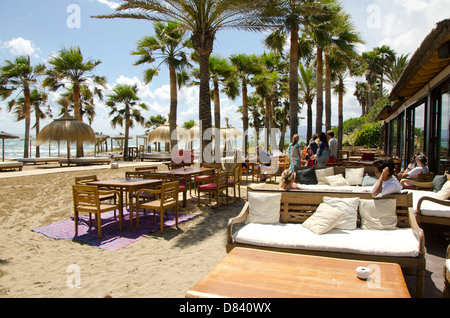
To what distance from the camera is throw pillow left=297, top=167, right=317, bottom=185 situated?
7.19 meters

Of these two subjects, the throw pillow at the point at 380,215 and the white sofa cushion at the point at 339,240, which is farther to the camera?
the throw pillow at the point at 380,215

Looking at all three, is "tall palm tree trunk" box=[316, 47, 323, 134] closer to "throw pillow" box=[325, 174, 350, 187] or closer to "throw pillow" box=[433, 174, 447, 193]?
"throw pillow" box=[325, 174, 350, 187]

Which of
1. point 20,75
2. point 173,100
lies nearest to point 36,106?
point 20,75

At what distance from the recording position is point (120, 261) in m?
4.07

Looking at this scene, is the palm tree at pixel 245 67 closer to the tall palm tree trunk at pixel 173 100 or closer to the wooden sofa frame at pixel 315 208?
the tall palm tree trunk at pixel 173 100

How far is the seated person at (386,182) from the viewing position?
3.88m

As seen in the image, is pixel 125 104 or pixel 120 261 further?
pixel 125 104

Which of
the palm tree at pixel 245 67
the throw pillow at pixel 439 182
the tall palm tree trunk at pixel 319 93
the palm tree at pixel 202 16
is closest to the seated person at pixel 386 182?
the throw pillow at pixel 439 182

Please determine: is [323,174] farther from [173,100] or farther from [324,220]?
[173,100]

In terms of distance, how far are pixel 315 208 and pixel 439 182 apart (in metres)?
3.11

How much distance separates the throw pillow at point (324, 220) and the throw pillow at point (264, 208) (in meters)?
0.44

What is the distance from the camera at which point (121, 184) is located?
→ 563 cm

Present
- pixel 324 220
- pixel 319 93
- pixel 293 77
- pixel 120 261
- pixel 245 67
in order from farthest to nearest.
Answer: pixel 245 67, pixel 319 93, pixel 293 77, pixel 120 261, pixel 324 220
